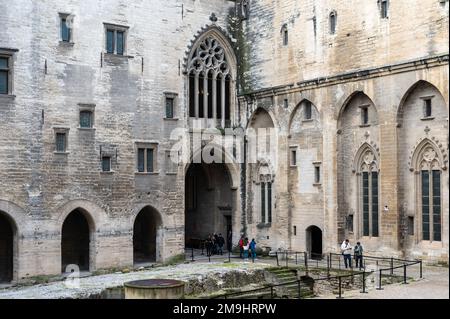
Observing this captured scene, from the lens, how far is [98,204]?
30609 mm

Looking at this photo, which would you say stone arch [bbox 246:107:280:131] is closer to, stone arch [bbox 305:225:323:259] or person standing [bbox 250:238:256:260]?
stone arch [bbox 305:225:323:259]

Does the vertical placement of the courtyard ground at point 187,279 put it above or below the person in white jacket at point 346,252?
below

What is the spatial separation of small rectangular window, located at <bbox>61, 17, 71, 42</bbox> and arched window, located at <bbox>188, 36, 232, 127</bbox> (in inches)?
245

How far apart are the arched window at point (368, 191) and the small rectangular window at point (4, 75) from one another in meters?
14.9

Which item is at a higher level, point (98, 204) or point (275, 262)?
point (98, 204)

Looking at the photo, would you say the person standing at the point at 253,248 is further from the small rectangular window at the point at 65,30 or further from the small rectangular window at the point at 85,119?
the small rectangular window at the point at 65,30

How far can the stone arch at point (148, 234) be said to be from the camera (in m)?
32.7

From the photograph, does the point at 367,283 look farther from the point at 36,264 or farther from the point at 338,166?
the point at 36,264

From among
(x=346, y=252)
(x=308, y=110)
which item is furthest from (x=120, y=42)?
(x=346, y=252)

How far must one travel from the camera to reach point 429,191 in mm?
27875

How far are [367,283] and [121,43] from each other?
48.7 ft

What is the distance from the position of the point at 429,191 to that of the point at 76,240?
1570cm

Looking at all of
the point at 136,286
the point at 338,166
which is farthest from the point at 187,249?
the point at 136,286

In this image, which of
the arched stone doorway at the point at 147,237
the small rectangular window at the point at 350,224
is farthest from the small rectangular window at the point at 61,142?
the small rectangular window at the point at 350,224
